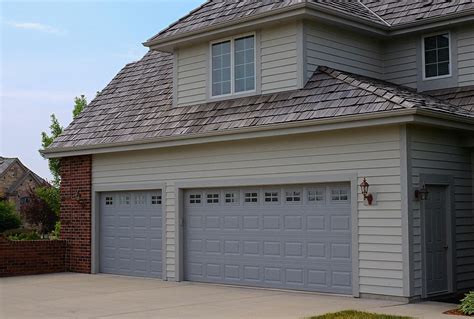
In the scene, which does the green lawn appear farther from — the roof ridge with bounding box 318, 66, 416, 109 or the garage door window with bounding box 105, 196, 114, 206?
the garage door window with bounding box 105, 196, 114, 206

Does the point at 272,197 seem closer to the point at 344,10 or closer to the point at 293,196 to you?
the point at 293,196

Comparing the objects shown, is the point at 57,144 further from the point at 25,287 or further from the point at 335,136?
the point at 335,136

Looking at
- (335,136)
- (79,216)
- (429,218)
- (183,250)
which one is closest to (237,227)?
(183,250)

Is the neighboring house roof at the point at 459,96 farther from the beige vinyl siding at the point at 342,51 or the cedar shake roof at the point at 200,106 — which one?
the beige vinyl siding at the point at 342,51

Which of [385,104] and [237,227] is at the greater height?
[385,104]

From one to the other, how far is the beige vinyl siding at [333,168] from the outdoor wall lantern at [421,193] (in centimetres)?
39

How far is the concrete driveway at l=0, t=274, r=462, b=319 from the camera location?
11508mm

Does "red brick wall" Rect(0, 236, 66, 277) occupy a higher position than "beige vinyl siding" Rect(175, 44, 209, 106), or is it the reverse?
"beige vinyl siding" Rect(175, 44, 209, 106)

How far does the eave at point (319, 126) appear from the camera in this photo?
12.3 m

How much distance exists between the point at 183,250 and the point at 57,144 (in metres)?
5.20

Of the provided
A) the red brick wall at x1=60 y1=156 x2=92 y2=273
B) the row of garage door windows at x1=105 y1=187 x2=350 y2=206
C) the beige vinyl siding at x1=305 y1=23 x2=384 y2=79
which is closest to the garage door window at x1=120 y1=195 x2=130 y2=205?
the row of garage door windows at x1=105 y1=187 x2=350 y2=206

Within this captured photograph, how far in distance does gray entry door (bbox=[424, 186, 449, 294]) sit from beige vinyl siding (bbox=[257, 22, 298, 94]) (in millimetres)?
3704

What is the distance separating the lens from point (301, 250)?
14.2m

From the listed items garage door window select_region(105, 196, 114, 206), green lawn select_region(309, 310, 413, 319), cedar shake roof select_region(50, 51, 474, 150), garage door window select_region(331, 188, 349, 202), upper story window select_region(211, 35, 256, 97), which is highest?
upper story window select_region(211, 35, 256, 97)
